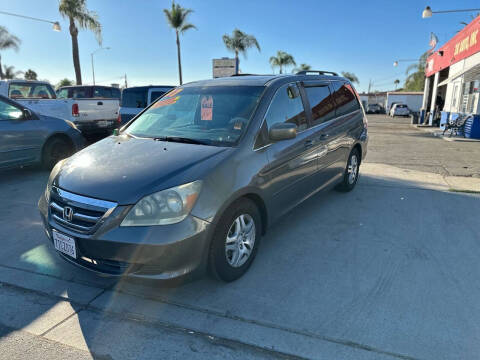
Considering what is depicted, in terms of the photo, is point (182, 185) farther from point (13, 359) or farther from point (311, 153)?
point (311, 153)

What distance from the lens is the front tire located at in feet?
9.12

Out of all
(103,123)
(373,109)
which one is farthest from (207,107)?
(373,109)

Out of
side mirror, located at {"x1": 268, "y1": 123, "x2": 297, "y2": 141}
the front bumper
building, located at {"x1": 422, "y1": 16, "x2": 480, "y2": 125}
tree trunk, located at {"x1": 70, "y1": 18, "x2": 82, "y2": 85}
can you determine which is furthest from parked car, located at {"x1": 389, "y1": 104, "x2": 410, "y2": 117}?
the front bumper

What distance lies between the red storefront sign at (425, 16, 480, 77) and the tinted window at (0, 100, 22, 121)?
1566 centimetres

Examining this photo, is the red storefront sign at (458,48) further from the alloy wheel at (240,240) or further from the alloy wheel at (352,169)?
the alloy wheel at (240,240)

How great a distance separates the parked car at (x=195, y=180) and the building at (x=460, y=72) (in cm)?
1284

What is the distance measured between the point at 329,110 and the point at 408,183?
2.77 m

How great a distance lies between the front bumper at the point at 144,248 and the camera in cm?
242

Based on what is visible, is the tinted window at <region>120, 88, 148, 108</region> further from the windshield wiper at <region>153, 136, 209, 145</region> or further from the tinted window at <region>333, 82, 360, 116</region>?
the windshield wiper at <region>153, 136, 209, 145</region>

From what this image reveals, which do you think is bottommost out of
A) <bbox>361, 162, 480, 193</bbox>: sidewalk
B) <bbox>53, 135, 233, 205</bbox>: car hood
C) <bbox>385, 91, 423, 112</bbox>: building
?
<bbox>361, 162, 480, 193</bbox>: sidewalk

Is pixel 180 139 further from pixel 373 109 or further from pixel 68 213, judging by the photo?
pixel 373 109

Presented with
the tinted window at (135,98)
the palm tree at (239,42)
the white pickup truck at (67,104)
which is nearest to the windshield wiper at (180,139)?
the white pickup truck at (67,104)

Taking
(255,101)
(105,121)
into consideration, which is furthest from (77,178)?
(105,121)

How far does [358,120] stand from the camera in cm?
557
